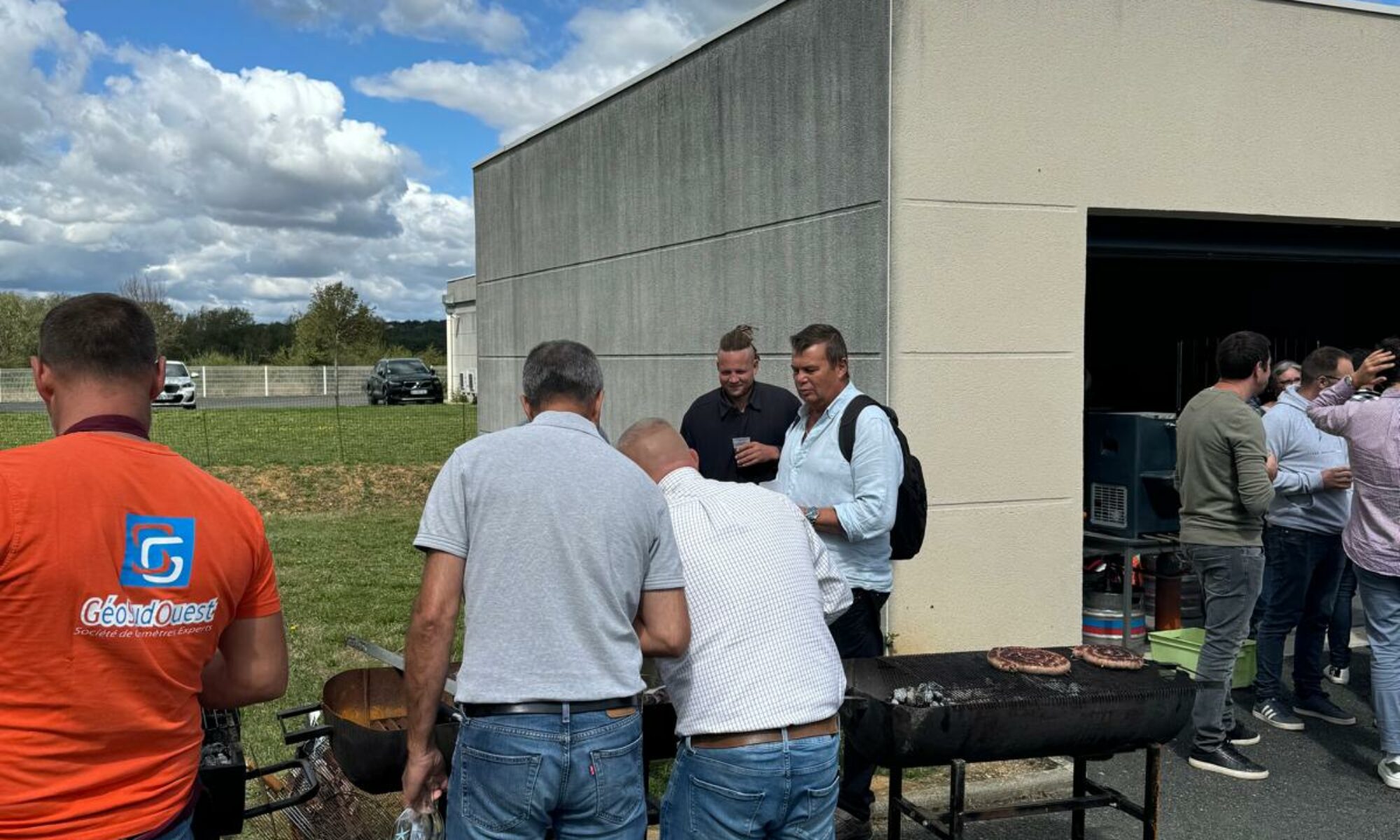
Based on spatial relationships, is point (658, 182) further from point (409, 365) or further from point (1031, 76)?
point (409, 365)

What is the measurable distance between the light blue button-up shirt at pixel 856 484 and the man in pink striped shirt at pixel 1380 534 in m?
2.57

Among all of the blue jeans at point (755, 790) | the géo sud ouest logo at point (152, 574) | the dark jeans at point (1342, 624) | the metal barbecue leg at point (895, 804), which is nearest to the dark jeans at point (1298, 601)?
the dark jeans at point (1342, 624)

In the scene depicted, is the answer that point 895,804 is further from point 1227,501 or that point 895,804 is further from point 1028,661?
point 1227,501

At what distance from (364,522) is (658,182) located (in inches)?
271

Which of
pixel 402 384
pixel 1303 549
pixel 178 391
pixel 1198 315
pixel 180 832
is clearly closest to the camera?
pixel 180 832

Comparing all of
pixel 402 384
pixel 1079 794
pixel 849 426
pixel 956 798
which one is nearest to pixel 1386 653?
pixel 1079 794

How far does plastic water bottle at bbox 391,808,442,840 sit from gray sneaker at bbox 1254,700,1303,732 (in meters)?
5.21

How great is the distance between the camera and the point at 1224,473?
5.49 meters

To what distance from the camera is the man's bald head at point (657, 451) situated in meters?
3.23

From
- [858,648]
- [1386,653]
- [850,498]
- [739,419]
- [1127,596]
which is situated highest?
[739,419]

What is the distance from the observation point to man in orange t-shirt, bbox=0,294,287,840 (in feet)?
6.97

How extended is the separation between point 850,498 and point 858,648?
0.63m

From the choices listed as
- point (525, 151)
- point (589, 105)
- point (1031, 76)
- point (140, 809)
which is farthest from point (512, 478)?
point (525, 151)

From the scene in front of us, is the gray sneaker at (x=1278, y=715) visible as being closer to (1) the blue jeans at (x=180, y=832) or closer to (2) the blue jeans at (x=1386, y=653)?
(2) the blue jeans at (x=1386, y=653)
